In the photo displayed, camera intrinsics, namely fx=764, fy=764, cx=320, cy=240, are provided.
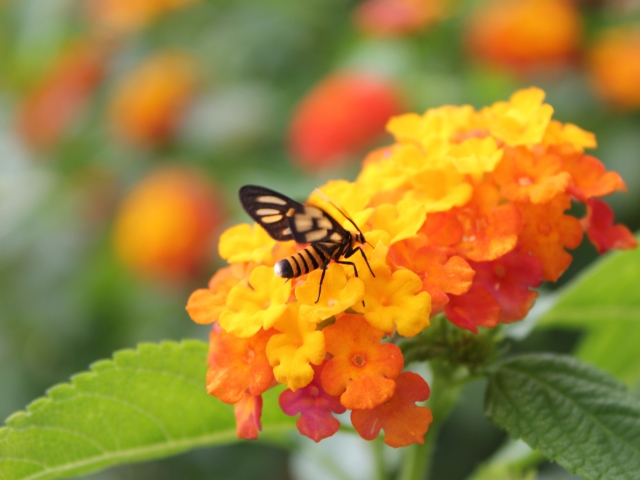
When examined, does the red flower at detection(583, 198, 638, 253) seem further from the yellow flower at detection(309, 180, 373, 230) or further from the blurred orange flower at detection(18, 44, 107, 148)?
the blurred orange flower at detection(18, 44, 107, 148)

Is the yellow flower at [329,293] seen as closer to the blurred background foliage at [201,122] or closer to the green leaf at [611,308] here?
the green leaf at [611,308]

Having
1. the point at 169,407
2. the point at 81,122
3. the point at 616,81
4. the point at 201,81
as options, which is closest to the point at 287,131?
the point at 201,81

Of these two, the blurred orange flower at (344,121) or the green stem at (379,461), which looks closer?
the green stem at (379,461)

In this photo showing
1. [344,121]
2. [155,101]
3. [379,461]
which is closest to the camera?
[379,461]

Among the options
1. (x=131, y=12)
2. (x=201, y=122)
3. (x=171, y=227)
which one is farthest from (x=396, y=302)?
(x=131, y=12)

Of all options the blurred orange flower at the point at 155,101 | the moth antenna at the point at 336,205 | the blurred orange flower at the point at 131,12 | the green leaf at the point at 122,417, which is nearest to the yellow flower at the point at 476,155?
the moth antenna at the point at 336,205

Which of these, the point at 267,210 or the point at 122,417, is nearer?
the point at 267,210

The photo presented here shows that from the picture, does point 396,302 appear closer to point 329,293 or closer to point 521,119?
point 329,293
